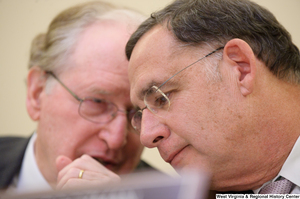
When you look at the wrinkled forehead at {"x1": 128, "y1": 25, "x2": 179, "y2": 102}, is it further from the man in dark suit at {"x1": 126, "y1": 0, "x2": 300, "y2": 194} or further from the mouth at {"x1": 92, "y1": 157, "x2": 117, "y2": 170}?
the mouth at {"x1": 92, "y1": 157, "x2": 117, "y2": 170}

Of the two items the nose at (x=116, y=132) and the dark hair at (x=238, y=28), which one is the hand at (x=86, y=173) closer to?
the nose at (x=116, y=132)

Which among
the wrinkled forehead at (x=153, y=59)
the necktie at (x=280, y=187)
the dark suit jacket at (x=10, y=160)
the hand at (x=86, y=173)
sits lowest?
the dark suit jacket at (x=10, y=160)

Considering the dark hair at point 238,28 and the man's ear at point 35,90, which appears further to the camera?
Result: the man's ear at point 35,90

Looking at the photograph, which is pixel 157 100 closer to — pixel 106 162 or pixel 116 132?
pixel 116 132

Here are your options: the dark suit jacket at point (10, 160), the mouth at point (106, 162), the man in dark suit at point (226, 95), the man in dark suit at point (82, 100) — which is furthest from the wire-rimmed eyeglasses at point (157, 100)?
the dark suit jacket at point (10, 160)

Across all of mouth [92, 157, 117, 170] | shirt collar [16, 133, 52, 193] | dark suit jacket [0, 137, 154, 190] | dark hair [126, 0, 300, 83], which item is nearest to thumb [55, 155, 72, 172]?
mouth [92, 157, 117, 170]

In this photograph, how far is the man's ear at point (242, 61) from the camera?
42.7 inches

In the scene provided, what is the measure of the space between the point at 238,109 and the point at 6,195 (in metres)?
0.77

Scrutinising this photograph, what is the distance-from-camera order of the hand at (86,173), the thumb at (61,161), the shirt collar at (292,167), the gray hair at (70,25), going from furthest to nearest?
the gray hair at (70,25) → the thumb at (61,161) → the hand at (86,173) → the shirt collar at (292,167)

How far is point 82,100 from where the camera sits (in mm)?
1744

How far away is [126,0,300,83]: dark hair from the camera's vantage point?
1166 mm

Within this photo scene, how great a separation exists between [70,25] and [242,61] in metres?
1.23

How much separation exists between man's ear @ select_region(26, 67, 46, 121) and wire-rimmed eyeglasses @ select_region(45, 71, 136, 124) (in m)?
0.36

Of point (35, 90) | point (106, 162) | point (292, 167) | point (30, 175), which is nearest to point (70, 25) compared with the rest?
point (35, 90)
